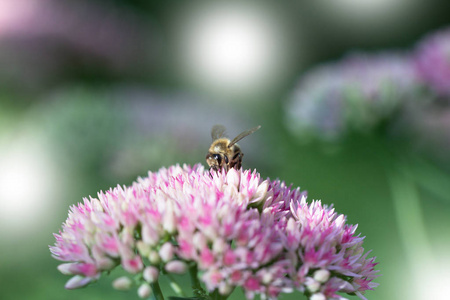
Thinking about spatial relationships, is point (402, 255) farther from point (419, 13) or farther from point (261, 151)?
point (419, 13)

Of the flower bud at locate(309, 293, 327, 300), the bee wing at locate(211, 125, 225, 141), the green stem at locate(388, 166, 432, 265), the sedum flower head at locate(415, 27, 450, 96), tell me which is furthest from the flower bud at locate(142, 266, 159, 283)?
the sedum flower head at locate(415, 27, 450, 96)

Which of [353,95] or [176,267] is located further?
[353,95]

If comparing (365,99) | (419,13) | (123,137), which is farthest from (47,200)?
(419,13)

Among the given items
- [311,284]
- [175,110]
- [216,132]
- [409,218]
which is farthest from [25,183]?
[311,284]

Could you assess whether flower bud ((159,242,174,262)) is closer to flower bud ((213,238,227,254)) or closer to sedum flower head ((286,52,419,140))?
flower bud ((213,238,227,254))

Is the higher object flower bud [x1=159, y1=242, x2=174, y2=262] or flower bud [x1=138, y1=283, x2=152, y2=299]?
flower bud [x1=159, y1=242, x2=174, y2=262]

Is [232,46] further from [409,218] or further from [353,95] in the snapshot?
[409,218]

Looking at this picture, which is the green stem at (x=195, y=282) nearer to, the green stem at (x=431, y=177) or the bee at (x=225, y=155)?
the bee at (x=225, y=155)
